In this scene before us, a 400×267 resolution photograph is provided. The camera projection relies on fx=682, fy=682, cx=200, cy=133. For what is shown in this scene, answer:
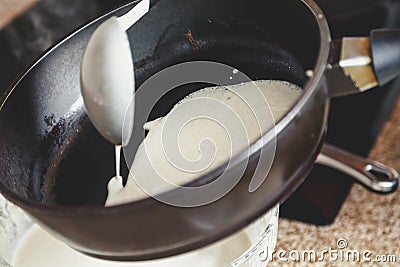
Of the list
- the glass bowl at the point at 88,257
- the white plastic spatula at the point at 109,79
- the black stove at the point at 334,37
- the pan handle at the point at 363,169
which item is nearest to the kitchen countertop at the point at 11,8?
the black stove at the point at 334,37

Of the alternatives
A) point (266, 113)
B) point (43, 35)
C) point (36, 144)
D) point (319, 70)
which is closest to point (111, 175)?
point (36, 144)

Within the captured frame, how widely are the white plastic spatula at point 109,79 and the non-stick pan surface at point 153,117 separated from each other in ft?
0.30

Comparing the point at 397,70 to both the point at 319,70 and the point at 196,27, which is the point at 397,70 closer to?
the point at 319,70

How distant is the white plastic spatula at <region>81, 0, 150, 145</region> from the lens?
26.4 inches

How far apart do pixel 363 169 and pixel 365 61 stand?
0.10m

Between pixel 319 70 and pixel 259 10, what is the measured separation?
0.18 metres

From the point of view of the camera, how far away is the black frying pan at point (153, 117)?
0.57 metres

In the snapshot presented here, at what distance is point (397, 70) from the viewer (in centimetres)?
62

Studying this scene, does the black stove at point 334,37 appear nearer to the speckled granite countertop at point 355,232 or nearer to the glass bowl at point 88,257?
the speckled granite countertop at point 355,232

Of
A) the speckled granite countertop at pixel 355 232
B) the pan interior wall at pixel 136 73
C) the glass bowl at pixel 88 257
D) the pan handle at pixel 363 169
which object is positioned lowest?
the speckled granite countertop at pixel 355 232

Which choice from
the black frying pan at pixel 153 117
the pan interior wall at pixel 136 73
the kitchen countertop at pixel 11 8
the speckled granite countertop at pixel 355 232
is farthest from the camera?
the kitchen countertop at pixel 11 8

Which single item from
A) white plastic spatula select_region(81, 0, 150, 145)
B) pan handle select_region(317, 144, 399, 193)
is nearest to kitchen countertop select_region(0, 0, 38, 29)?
white plastic spatula select_region(81, 0, 150, 145)

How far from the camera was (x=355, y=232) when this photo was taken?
94 centimetres

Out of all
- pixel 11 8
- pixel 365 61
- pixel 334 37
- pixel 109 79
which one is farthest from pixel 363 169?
pixel 11 8
